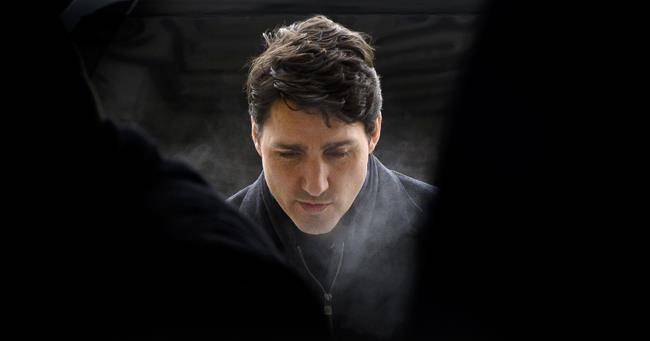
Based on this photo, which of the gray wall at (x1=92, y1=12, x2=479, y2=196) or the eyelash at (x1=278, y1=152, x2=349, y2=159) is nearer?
the eyelash at (x1=278, y1=152, x2=349, y2=159)

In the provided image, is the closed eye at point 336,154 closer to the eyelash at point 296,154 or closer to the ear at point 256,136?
the eyelash at point 296,154

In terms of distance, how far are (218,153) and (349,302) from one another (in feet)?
1.31

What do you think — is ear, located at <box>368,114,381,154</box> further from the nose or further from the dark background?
the nose

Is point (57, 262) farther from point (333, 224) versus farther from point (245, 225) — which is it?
point (333, 224)

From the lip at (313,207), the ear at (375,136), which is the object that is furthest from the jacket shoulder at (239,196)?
the ear at (375,136)

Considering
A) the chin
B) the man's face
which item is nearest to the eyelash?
the man's face

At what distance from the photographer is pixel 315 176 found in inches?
59.4

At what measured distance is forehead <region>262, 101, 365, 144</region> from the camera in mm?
1512

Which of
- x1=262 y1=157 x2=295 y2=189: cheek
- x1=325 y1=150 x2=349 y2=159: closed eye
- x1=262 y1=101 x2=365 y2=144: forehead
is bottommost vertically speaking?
x1=262 y1=157 x2=295 y2=189: cheek

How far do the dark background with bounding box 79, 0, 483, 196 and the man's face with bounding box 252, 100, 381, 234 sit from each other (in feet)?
0.27

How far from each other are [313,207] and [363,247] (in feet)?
0.37

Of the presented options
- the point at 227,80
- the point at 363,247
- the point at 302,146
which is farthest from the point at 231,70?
the point at 363,247

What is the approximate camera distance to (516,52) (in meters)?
0.40

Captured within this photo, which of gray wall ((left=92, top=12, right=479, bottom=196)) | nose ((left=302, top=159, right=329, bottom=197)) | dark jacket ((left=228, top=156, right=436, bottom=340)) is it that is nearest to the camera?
dark jacket ((left=228, top=156, right=436, bottom=340))
